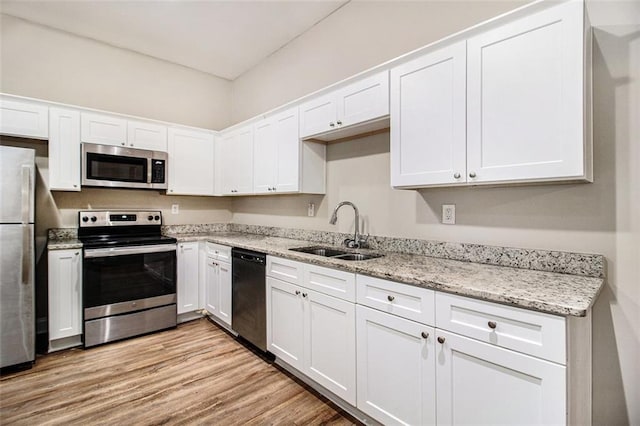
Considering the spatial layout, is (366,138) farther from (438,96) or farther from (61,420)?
(61,420)

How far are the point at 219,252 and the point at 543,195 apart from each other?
275cm

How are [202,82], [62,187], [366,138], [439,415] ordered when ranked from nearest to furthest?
1. [439,415]
2. [366,138]
3. [62,187]
4. [202,82]

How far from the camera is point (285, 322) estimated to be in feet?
7.64

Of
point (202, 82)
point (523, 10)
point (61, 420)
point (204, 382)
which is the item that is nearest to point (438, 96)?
point (523, 10)

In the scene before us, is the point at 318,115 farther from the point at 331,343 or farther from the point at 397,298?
the point at 331,343

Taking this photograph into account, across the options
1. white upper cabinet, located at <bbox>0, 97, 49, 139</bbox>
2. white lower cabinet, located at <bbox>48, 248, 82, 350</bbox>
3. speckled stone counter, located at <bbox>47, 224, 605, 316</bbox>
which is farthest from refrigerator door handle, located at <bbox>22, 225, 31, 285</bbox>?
speckled stone counter, located at <bbox>47, 224, 605, 316</bbox>

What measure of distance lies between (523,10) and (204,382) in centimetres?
293

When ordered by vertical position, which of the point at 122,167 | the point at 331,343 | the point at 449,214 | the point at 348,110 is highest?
the point at 348,110

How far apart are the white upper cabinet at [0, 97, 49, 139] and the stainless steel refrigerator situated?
20.1 inches

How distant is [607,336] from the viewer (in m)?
1.46

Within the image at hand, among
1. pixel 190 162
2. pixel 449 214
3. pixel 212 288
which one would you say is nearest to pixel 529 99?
pixel 449 214

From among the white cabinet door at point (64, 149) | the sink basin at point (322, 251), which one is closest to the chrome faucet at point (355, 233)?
the sink basin at point (322, 251)

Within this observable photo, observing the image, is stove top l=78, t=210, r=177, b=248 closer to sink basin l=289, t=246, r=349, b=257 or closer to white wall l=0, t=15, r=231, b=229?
white wall l=0, t=15, r=231, b=229

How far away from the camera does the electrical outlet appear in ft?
6.60
